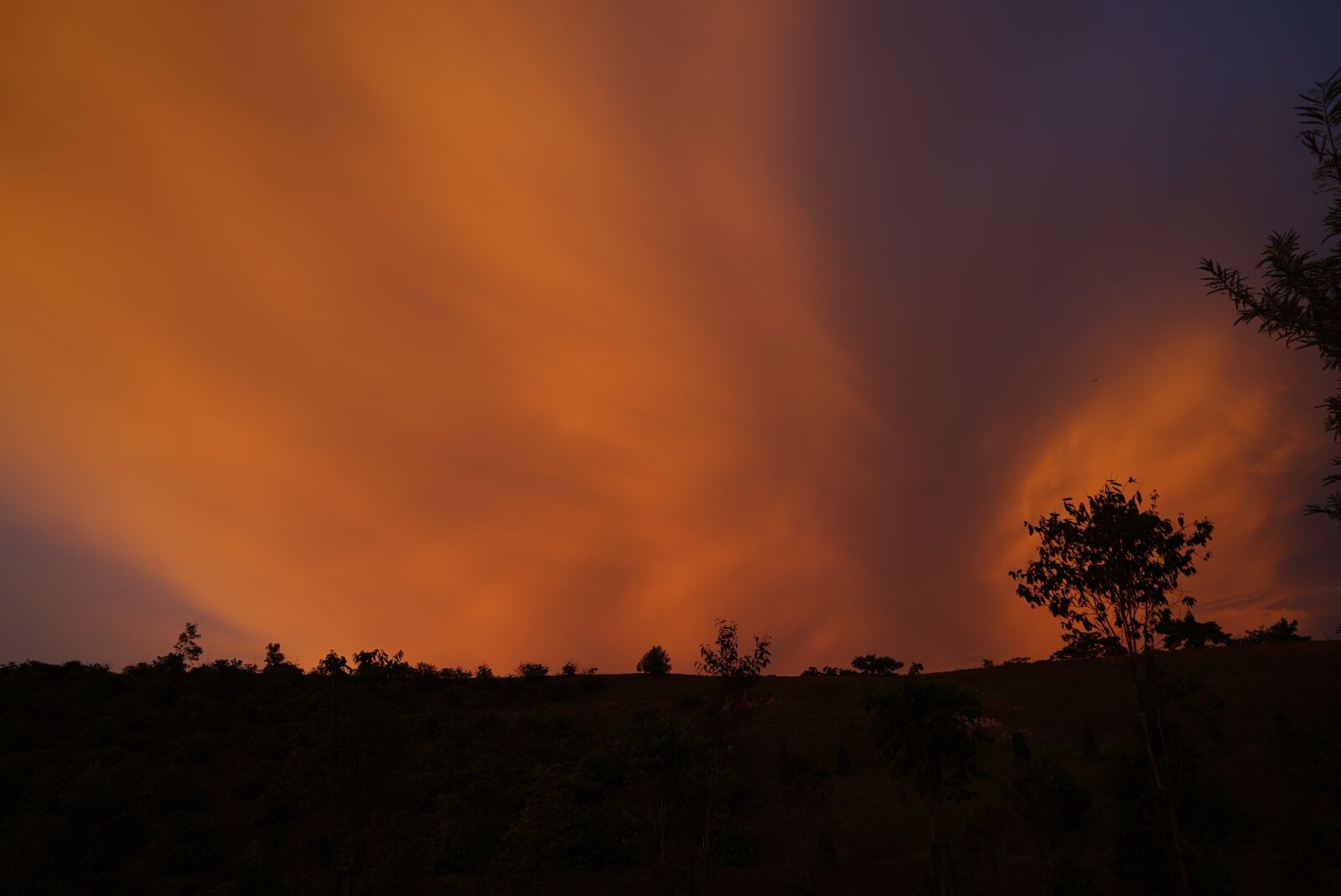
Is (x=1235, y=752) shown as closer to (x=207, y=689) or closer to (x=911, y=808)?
(x=911, y=808)

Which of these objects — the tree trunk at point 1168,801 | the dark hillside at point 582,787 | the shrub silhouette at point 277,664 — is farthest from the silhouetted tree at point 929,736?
the shrub silhouette at point 277,664

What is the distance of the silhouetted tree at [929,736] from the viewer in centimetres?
3138

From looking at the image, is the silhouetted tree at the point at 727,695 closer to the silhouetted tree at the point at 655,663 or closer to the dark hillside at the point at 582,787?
the dark hillside at the point at 582,787

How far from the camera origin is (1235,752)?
54781mm

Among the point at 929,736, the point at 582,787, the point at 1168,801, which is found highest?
the point at 929,736

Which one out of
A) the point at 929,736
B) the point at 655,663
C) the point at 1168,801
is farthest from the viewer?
the point at 655,663

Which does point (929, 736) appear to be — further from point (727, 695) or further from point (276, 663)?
point (276, 663)

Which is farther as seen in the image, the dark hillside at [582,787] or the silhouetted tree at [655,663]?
the silhouetted tree at [655,663]

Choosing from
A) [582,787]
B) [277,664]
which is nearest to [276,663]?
[277,664]

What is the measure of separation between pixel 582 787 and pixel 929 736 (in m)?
37.2

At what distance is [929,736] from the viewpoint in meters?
31.3

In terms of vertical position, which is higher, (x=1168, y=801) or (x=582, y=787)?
(x=582, y=787)

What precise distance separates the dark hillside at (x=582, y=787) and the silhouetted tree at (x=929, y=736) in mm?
2304

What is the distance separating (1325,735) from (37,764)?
92033 millimetres
